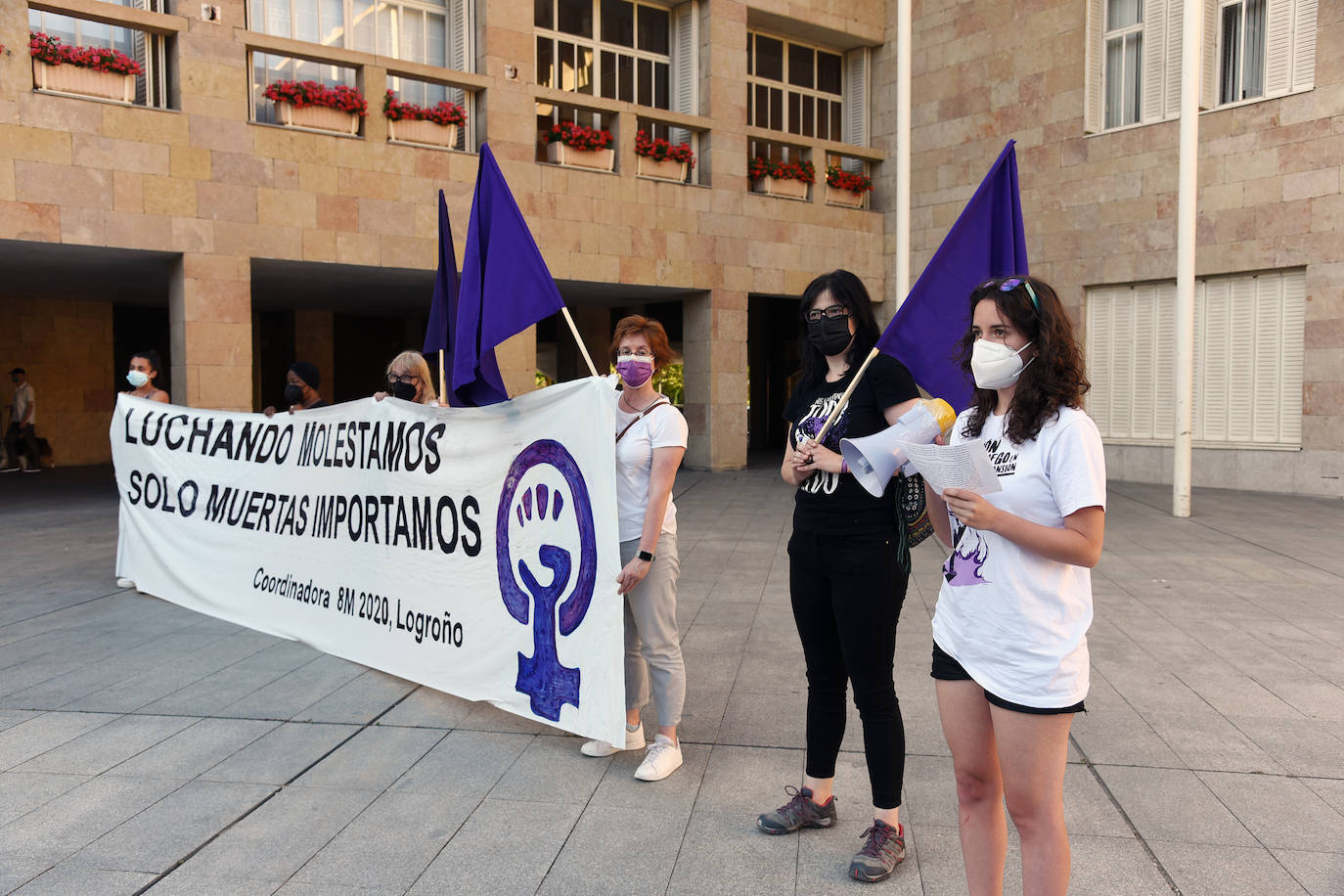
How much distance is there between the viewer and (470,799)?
3.66m

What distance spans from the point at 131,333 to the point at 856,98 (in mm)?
16343

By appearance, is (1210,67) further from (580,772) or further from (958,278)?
(580,772)

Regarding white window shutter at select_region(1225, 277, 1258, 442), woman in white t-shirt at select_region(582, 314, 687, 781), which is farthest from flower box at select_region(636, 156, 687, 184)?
woman in white t-shirt at select_region(582, 314, 687, 781)

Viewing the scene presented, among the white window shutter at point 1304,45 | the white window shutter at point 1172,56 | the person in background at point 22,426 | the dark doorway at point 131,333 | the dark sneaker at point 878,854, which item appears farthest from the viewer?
the dark doorway at point 131,333

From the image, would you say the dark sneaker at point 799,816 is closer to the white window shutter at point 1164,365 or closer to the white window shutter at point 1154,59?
the white window shutter at point 1164,365

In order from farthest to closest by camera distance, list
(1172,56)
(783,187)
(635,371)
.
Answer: (783,187), (1172,56), (635,371)

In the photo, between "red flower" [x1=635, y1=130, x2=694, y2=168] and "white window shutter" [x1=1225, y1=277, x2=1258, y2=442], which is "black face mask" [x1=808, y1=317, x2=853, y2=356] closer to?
"red flower" [x1=635, y1=130, x2=694, y2=168]

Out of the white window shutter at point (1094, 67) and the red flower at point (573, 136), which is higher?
the white window shutter at point (1094, 67)

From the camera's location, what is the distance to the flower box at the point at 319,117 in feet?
42.2

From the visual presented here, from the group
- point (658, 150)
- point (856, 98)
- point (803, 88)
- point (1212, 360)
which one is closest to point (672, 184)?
point (658, 150)

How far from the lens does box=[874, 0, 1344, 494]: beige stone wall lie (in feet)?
44.2

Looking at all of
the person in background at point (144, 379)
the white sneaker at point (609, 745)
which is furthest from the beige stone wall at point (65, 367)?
the white sneaker at point (609, 745)

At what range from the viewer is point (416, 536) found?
5090 millimetres

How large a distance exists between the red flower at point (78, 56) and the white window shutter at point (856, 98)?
41.9ft
